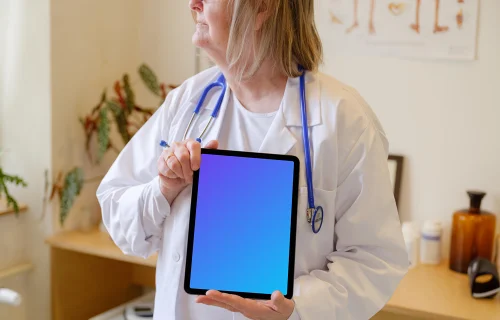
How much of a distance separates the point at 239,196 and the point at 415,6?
119 cm

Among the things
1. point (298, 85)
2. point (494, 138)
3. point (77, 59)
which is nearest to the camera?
point (298, 85)

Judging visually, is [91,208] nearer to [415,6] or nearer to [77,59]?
[77,59]

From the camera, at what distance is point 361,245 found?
103cm

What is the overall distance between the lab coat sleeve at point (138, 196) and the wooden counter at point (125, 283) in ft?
2.09

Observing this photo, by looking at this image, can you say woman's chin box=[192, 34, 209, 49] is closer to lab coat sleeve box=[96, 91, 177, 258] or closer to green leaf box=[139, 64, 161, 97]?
lab coat sleeve box=[96, 91, 177, 258]

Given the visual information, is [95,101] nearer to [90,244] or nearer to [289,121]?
[90,244]

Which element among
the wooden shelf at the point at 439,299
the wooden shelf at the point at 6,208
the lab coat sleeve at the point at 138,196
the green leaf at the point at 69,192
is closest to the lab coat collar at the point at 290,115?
the lab coat sleeve at the point at 138,196

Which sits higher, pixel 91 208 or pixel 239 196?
pixel 239 196

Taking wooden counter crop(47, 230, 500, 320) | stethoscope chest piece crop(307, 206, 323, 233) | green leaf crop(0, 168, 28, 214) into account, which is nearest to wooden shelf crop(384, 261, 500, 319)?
wooden counter crop(47, 230, 500, 320)

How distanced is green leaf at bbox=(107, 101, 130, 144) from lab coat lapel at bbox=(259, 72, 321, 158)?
43.9 inches

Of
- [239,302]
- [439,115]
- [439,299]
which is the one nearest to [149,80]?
[439,115]

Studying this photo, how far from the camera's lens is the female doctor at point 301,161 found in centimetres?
100

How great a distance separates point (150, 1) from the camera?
2.30 m

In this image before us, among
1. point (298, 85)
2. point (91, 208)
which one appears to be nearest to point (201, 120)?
point (298, 85)
